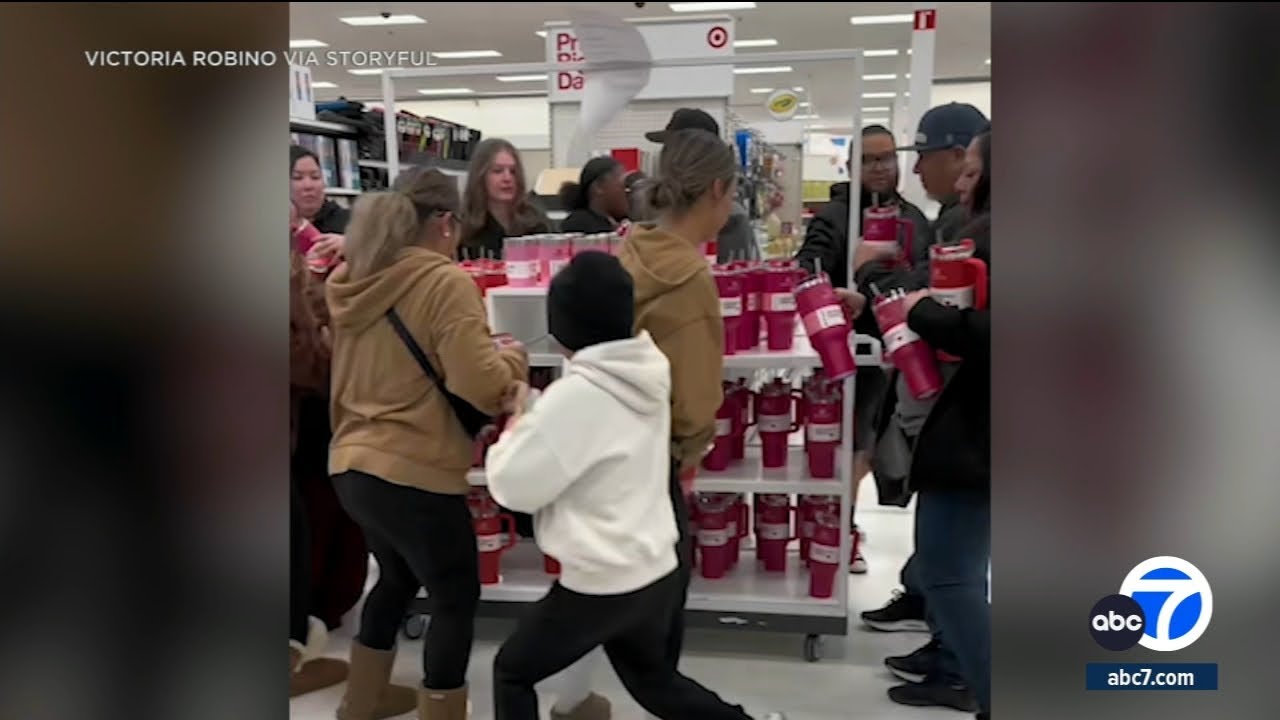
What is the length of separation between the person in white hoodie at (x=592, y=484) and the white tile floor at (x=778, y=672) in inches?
8.0

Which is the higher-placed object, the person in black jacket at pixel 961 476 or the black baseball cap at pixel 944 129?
the black baseball cap at pixel 944 129

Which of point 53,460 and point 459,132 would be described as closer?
point 53,460

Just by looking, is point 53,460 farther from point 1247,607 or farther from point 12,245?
point 1247,607

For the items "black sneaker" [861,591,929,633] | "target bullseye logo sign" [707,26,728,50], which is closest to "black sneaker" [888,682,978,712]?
"black sneaker" [861,591,929,633]

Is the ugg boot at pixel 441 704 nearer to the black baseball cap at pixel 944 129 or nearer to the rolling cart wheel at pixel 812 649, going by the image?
the rolling cart wheel at pixel 812 649

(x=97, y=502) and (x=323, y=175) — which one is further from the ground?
(x=323, y=175)

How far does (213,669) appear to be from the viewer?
65 cm

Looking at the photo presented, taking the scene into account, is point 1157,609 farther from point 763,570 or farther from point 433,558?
point 763,570

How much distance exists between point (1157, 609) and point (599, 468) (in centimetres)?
64

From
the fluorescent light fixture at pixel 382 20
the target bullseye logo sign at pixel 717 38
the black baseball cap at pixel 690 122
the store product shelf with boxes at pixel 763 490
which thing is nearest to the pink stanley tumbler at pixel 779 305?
the store product shelf with boxes at pixel 763 490

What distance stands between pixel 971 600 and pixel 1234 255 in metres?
0.89

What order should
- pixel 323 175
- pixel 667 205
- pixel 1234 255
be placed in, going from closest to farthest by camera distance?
pixel 1234 255 → pixel 323 175 → pixel 667 205

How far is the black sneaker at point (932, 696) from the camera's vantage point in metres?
1.67

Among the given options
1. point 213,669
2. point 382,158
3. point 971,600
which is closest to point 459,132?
point 382,158
